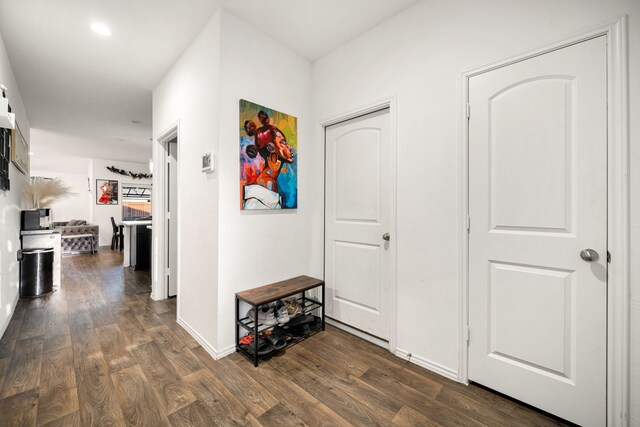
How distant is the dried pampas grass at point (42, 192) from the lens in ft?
13.6

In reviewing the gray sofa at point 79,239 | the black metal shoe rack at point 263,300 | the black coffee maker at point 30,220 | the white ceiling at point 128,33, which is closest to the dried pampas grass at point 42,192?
the black coffee maker at point 30,220

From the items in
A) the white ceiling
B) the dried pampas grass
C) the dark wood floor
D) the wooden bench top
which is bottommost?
the dark wood floor

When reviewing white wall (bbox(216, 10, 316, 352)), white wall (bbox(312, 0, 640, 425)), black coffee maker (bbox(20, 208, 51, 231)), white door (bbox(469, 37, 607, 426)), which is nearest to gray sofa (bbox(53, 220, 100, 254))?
black coffee maker (bbox(20, 208, 51, 231))

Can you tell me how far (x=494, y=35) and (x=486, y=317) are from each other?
1736mm

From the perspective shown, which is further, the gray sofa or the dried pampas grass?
the gray sofa

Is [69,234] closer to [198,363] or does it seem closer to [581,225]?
[198,363]

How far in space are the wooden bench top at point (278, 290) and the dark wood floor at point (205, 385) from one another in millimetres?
465

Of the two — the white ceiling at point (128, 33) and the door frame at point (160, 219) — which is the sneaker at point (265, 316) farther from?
the white ceiling at point (128, 33)

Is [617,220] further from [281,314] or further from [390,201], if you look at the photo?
[281,314]

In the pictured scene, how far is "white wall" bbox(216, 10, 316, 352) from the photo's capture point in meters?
2.11

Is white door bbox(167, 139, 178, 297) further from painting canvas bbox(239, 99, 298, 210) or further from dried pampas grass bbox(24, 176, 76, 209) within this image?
dried pampas grass bbox(24, 176, 76, 209)

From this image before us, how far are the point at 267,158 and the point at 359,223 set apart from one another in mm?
993

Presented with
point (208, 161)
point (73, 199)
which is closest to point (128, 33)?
point (208, 161)

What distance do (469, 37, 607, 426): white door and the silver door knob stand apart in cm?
2
